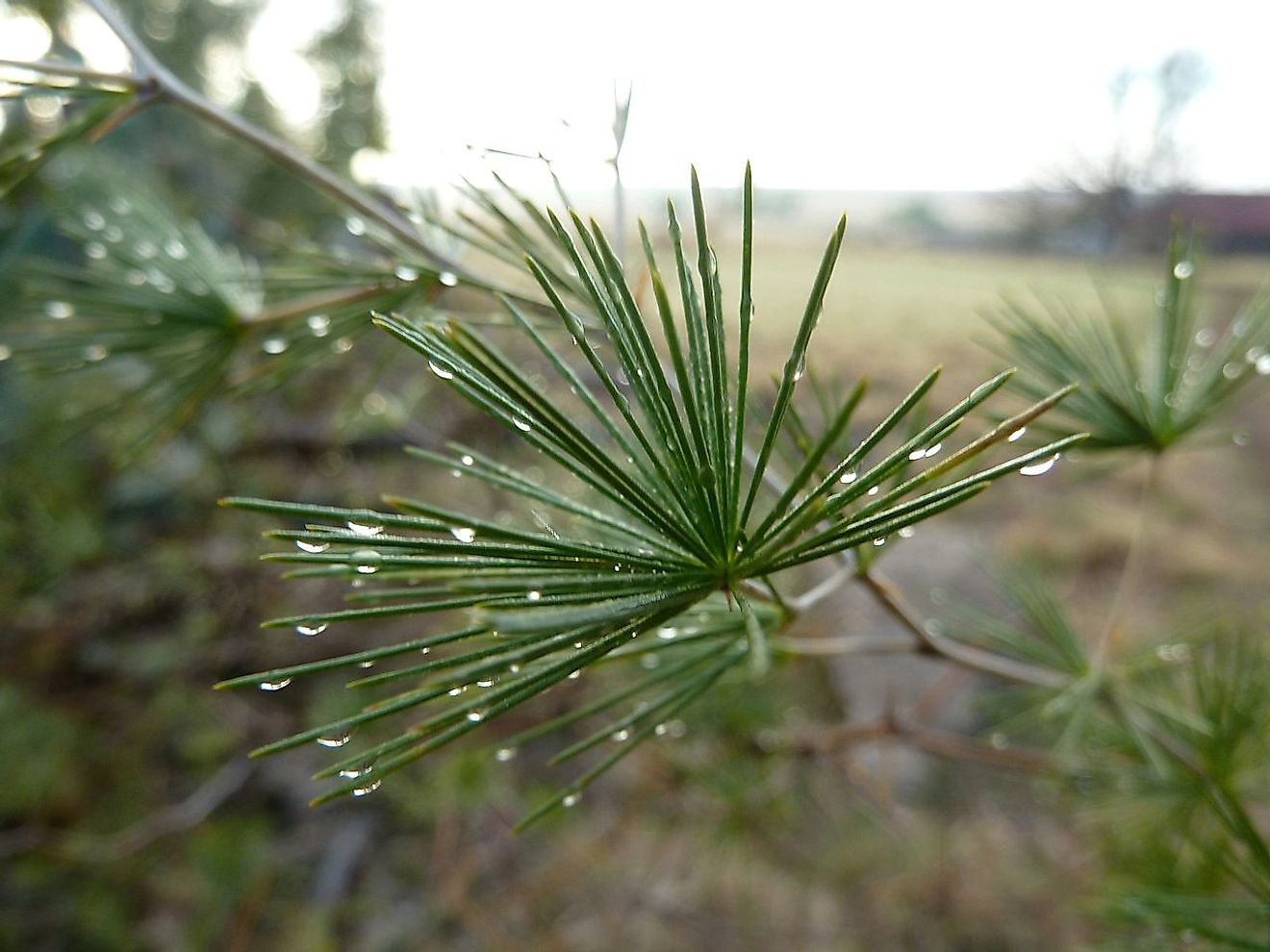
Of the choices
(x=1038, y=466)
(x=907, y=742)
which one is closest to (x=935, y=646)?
(x=1038, y=466)

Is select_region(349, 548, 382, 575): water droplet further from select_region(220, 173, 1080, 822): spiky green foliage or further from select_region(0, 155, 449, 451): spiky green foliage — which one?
select_region(0, 155, 449, 451): spiky green foliage

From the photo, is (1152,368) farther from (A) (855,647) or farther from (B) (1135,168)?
(B) (1135,168)

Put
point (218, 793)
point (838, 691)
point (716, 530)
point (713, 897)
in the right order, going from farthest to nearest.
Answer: point (838, 691), point (713, 897), point (218, 793), point (716, 530)

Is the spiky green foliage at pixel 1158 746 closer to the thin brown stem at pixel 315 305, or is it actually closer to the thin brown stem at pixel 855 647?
the thin brown stem at pixel 855 647

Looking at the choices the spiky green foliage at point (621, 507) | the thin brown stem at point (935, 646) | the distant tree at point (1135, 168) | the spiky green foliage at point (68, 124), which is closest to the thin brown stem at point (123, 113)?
the spiky green foliage at point (68, 124)

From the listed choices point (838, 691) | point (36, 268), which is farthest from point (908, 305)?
point (36, 268)

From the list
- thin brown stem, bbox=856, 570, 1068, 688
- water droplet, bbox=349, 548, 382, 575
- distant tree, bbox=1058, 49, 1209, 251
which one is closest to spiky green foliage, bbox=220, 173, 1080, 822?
water droplet, bbox=349, 548, 382, 575

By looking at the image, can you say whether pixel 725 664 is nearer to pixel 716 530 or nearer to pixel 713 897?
pixel 716 530
